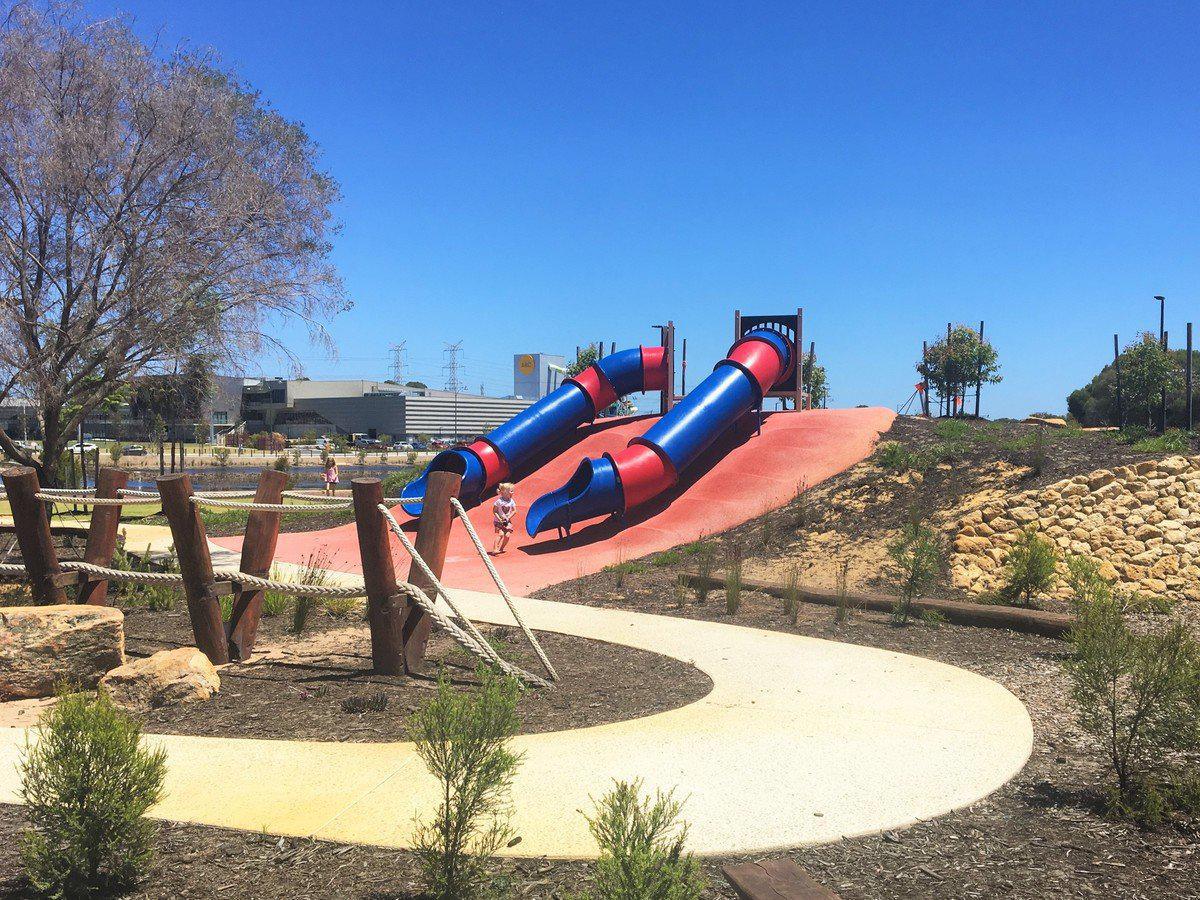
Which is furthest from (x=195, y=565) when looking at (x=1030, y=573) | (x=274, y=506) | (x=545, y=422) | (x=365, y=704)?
(x=545, y=422)

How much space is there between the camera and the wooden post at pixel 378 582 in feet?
20.1

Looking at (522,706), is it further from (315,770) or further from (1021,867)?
(1021,867)

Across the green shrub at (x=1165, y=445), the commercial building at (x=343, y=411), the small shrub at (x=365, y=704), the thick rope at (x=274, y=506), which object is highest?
the commercial building at (x=343, y=411)

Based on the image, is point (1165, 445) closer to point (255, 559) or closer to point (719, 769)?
point (719, 769)

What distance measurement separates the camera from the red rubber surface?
13.3 meters

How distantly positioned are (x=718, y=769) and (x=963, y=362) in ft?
137

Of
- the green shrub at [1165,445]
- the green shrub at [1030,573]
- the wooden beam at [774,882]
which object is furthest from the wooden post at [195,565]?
the green shrub at [1165,445]

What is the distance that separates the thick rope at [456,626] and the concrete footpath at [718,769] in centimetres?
76

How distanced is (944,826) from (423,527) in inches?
159

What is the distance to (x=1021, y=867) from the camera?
139 inches

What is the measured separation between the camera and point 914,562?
922 centimetres

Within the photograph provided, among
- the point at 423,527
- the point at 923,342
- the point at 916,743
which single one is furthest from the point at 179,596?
the point at 923,342

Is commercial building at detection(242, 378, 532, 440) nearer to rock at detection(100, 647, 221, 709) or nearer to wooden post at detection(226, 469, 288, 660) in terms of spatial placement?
wooden post at detection(226, 469, 288, 660)

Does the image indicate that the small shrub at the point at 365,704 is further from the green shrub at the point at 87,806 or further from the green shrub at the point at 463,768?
the green shrub at the point at 463,768
